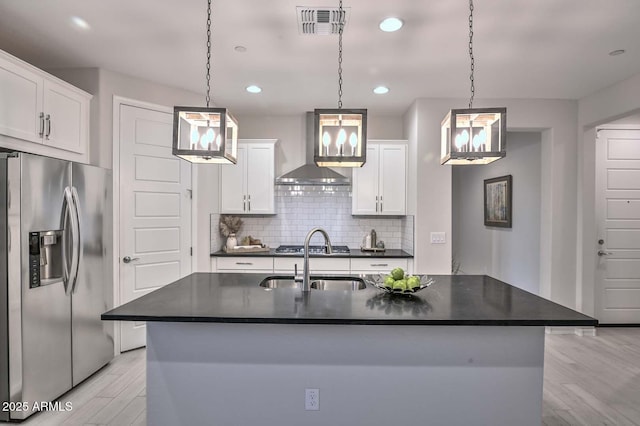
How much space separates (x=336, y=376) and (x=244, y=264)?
2.50m

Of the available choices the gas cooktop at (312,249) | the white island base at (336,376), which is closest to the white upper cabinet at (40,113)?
the white island base at (336,376)

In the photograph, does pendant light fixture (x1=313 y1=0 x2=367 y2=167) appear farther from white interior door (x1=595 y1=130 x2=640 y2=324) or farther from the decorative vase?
white interior door (x1=595 y1=130 x2=640 y2=324)

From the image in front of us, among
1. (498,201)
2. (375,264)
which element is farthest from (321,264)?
(498,201)

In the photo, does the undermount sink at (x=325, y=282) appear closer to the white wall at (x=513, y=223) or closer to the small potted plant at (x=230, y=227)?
the small potted plant at (x=230, y=227)

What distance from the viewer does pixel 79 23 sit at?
2.53 metres

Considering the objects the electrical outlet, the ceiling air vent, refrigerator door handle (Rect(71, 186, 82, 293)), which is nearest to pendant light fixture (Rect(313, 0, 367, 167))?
the ceiling air vent

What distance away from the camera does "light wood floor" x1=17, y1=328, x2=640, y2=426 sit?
2410 mm

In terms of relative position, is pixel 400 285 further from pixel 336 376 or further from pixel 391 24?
pixel 391 24

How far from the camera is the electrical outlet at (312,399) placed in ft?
6.37

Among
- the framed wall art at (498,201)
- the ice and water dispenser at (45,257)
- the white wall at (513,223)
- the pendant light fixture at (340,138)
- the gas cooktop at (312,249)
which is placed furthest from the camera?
the framed wall art at (498,201)

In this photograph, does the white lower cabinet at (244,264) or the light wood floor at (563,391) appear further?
the white lower cabinet at (244,264)

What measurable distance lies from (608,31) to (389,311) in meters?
2.63

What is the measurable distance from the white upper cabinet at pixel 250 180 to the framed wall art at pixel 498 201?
11.2ft

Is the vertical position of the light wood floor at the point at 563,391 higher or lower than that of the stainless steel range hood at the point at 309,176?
lower
